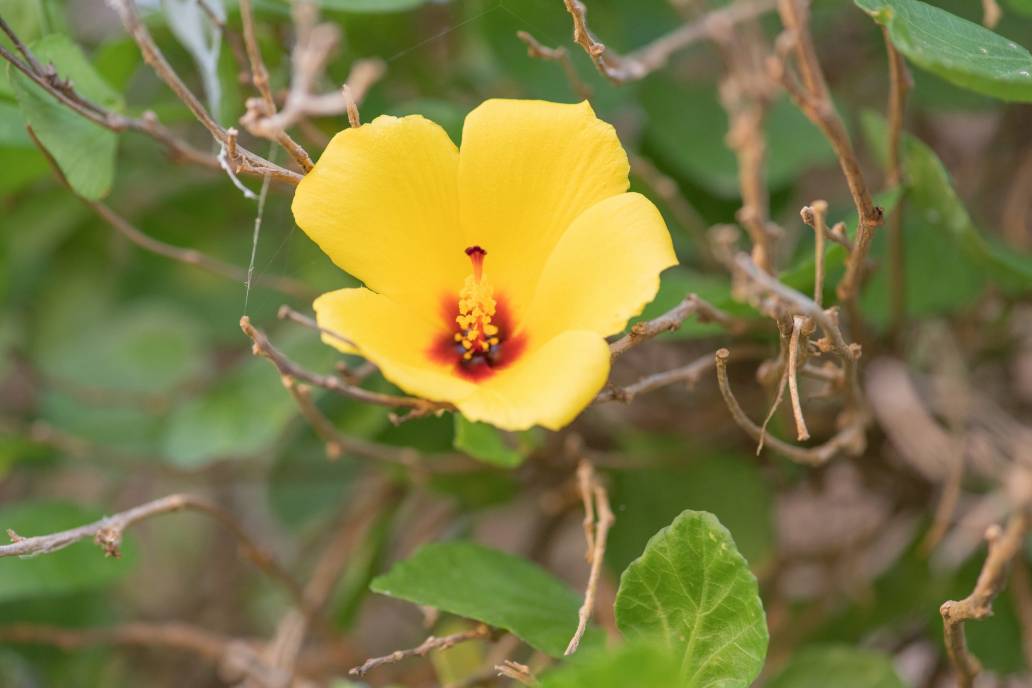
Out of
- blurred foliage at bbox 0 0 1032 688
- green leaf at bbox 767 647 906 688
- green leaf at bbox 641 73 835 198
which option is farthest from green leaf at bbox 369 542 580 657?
green leaf at bbox 641 73 835 198

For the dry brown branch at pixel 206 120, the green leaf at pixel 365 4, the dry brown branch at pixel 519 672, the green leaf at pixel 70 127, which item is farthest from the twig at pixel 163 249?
the dry brown branch at pixel 519 672

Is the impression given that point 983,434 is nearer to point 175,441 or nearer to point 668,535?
point 668,535

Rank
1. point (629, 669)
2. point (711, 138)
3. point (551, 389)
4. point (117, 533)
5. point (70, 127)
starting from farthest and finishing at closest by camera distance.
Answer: point (711, 138), point (70, 127), point (117, 533), point (551, 389), point (629, 669)

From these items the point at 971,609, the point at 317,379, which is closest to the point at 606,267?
the point at 317,379

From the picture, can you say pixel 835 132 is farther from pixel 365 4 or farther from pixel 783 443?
pixel 365 4

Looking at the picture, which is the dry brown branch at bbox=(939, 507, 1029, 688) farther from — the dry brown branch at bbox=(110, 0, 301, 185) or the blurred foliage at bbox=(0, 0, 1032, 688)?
the dry brown branch at bbox=(110, 0, 301, 185)

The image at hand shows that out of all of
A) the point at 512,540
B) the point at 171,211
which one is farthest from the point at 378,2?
the point at 512,540
